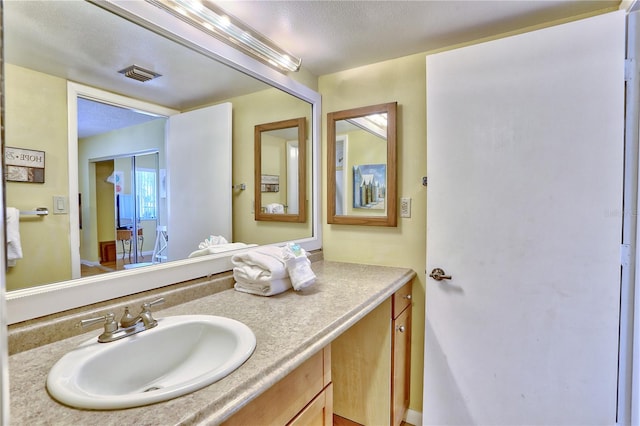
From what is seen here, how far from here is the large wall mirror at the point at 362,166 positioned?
1819mm

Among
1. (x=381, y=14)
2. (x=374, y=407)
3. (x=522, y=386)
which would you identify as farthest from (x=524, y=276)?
(x=381, y=14)

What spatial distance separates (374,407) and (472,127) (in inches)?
59.7

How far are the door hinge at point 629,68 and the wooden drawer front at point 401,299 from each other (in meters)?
1.29

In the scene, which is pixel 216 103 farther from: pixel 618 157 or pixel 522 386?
pixel 522 386

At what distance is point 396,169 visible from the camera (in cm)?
181

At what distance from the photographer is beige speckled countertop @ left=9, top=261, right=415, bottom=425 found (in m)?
0.58

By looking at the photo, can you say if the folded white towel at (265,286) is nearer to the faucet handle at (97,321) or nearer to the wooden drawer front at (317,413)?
the wooden drawer front at (317,413)

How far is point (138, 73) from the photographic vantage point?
118 cm

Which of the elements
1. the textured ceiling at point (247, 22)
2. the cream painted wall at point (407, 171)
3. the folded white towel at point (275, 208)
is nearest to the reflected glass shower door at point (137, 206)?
the textured ceiling at point (247, 22)

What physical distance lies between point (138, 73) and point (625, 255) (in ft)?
6.72


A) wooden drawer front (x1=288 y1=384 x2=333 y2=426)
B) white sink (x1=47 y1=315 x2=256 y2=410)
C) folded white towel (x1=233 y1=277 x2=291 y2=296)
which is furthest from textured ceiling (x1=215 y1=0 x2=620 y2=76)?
wooden drawer front (x1=288 y1=384 x2=333 y2=426)

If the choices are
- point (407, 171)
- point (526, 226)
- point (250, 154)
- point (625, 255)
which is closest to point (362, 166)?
point (407, 171)

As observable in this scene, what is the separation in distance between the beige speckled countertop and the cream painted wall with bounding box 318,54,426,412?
0.26 meters

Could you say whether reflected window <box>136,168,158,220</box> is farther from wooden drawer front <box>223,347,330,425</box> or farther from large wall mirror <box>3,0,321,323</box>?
wooden drawer front <box>223,347,330,425</box>
